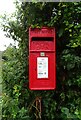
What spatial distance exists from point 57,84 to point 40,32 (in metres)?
0.69

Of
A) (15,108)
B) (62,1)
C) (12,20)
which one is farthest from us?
(12,20)

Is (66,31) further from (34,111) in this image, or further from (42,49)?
(34,111)

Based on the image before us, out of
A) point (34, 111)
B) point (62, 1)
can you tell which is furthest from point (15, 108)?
point (62, 1)

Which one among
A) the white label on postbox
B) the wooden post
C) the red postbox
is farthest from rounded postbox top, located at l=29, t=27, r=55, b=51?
the wooden post

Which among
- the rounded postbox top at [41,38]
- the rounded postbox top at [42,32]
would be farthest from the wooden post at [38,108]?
the rounded postbox top at [42,32]

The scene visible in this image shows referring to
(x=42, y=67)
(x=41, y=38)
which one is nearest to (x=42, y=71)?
(x=42, y=67)

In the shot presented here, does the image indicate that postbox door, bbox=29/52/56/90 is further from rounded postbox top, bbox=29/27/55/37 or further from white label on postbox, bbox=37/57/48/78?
rounded postbox top, bbox=29/27/55/37

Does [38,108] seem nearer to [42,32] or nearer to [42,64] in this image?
[42,64]

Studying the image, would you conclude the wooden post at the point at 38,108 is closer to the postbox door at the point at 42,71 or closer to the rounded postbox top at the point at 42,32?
the postbox door at the point at 42,71

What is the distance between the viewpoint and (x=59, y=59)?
3.20 m

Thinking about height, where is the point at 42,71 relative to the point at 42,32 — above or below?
below

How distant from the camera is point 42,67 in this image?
9.82ft

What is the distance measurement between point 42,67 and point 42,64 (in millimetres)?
36

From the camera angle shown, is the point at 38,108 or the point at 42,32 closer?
the point at 42,32
